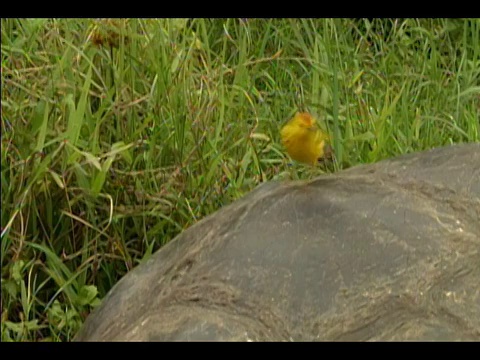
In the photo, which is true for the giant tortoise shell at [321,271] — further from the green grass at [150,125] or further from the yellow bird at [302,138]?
the green grass at [150,125]

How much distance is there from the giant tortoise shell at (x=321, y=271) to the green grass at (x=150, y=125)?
0.53 m

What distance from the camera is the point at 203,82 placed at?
10.9 ft

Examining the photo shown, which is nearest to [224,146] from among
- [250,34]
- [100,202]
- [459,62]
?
[100,202]

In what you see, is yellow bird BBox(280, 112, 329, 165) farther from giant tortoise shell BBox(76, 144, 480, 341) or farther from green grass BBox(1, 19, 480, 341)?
green grass BBox(1, 19, 480, 341)

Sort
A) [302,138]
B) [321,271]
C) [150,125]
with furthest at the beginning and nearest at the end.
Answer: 1. [150,125]
2. [302,138]
3. [321,271]

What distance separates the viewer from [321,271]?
1884mm

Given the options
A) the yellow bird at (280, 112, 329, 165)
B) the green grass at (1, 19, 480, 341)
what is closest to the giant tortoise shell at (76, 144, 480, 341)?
the yellow bird at (280, 112, 329, 165)

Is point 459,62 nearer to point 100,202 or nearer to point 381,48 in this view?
point 381,48

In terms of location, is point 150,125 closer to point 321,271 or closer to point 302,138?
point 302,138

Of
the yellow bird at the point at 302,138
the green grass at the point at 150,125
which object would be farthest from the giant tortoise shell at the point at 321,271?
the green grass at the point at 150,125

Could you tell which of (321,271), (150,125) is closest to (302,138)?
(321,271)

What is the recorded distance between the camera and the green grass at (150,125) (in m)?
2.66

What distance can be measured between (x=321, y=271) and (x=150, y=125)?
4.22ft

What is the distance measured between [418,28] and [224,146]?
1.43m
